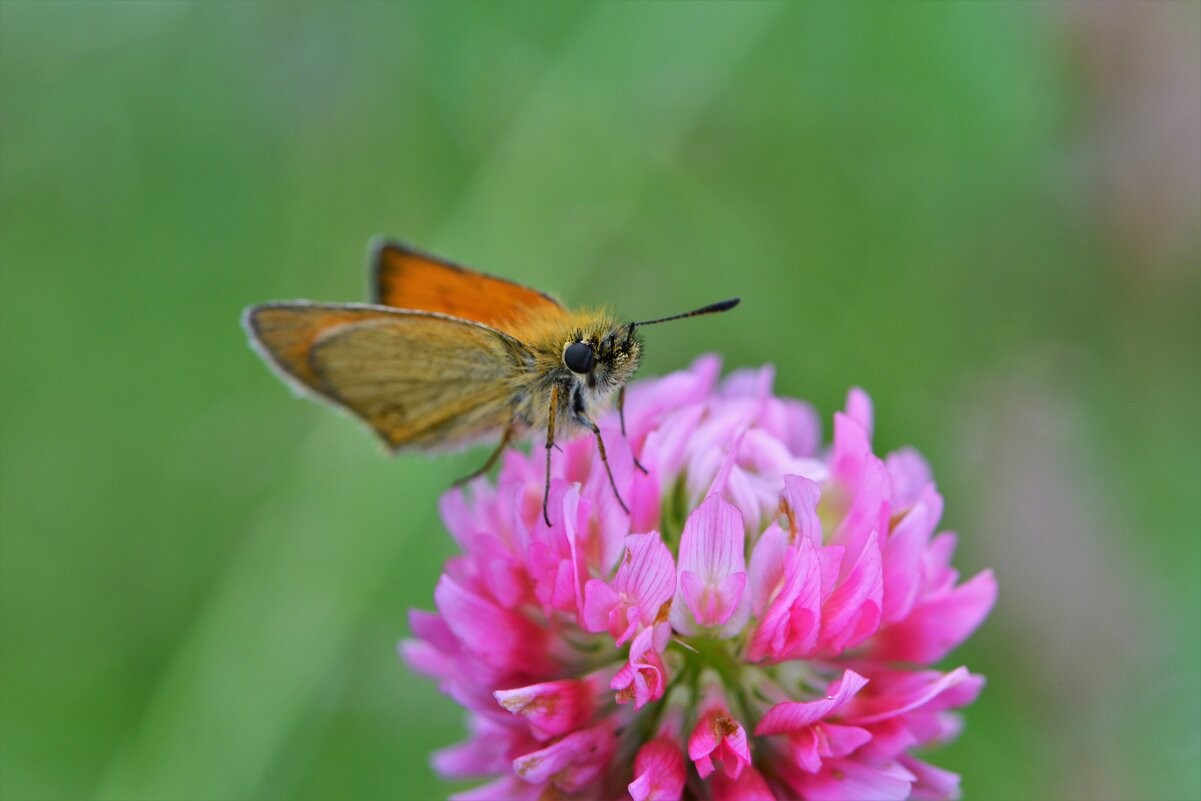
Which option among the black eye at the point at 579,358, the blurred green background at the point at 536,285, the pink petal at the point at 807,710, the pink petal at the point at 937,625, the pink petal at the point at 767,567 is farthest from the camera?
the blurred green background at the point at 536,285

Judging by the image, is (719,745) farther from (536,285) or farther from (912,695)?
(536,285)

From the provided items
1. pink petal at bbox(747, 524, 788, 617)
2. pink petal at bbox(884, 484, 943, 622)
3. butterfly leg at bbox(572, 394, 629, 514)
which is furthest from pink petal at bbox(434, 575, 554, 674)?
pink petal at bbox(884, 484, 943, 622)

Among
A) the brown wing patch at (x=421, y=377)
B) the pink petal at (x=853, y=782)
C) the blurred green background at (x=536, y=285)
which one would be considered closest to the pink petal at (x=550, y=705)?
the pink petal at (x=853, y=782)

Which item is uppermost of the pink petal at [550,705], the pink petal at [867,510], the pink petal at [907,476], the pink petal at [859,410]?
the pink petal at [859,410]

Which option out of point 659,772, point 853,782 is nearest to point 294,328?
point 659,772

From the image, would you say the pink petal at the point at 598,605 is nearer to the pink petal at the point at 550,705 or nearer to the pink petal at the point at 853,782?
the pink petal at the point at 550,705

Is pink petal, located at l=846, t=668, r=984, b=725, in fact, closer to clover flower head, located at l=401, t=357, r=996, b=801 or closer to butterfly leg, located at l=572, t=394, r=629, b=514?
clover flower head, located at l=401, t=357, r=996, b=801
